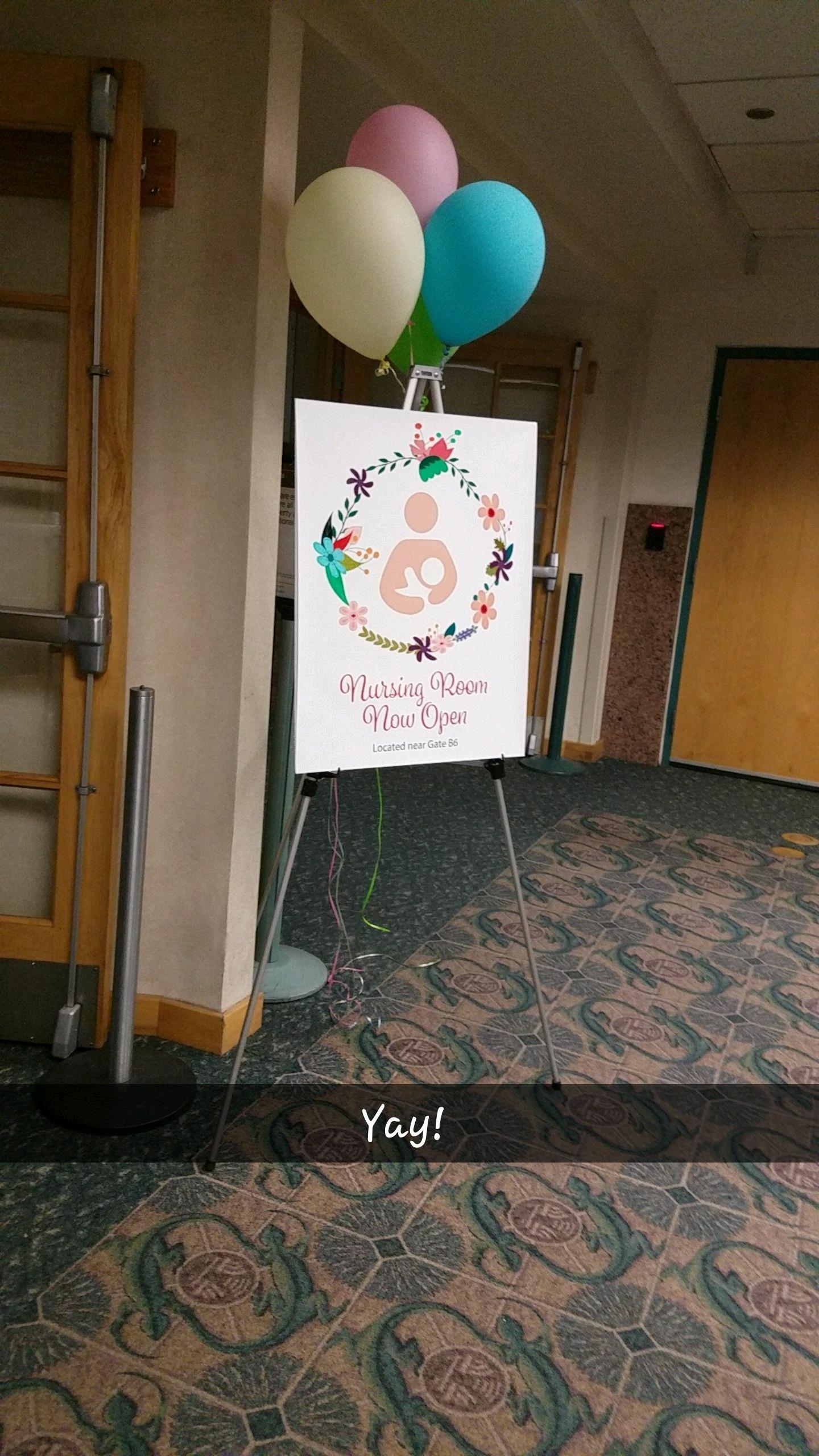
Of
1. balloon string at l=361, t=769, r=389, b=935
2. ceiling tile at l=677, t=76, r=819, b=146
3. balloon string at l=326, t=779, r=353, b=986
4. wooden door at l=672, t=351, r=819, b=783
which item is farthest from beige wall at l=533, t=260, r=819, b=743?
balloon string at l=326, t=779, r=353, b=986

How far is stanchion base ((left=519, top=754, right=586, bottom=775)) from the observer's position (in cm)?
511

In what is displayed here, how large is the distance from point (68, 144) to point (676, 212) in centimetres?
271

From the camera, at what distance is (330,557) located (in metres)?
1.89

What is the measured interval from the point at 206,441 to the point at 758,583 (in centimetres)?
369

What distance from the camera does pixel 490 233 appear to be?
75.1 inches

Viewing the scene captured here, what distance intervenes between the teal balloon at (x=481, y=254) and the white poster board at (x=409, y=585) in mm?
225

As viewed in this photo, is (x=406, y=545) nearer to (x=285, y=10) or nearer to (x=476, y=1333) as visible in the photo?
(x=285, y=10)

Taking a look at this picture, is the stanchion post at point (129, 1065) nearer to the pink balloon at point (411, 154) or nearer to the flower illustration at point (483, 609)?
the flower illustration at point (483, 609)

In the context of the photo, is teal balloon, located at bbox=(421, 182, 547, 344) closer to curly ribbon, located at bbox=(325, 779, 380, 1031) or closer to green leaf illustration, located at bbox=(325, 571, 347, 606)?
green leaf illustration, located at bbox=(325, 571, 347, 606)

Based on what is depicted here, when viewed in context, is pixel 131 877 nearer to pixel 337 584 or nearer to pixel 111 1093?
pixel 111 1093

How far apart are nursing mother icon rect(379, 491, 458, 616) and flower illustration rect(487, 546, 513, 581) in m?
0.09

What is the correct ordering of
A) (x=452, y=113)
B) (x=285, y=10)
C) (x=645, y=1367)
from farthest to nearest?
(x=452, y=113)
(x=285, y=10)
(x=645, y=1367)

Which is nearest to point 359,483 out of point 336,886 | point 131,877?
point 131,877

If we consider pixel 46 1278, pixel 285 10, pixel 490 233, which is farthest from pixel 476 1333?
pixel 285 10
